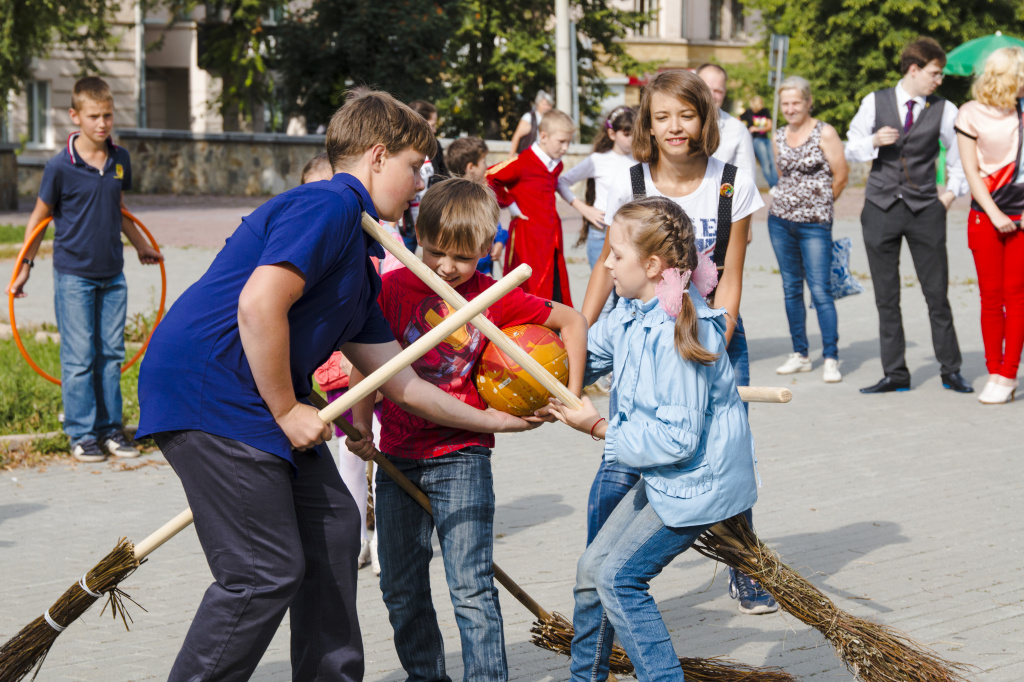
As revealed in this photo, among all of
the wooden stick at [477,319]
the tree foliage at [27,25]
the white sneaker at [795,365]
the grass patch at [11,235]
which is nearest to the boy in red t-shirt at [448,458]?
the wooden stick at [477,319]

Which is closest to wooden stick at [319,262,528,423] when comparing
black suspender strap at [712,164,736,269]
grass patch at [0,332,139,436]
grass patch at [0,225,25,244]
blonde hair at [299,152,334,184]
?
black suspender strap at [712,164,736,269]

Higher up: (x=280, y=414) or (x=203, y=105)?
(x=203, y=105)

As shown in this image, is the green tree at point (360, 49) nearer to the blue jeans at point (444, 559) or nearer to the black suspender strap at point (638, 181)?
the black suspender strap at point (638, 181)

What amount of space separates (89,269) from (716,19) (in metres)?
53.4

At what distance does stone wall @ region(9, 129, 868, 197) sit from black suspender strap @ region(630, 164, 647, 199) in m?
23.1

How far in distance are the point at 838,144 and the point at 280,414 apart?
703 cm

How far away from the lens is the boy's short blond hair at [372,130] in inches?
120

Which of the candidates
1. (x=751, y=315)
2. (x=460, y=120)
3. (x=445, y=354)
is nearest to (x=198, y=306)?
(x=445, y=354)

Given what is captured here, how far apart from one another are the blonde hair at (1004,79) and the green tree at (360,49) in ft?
69.0

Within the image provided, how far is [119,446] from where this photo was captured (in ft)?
22.9

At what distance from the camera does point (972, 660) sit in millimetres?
4012

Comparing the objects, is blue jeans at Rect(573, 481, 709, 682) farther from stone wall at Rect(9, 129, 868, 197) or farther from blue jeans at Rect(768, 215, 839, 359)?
stone wall at Rect(9, 129, 868, 197)

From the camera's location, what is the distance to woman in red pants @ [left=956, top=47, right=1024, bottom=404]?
25.3 ft

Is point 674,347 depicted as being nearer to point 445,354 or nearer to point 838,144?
point 445,354
